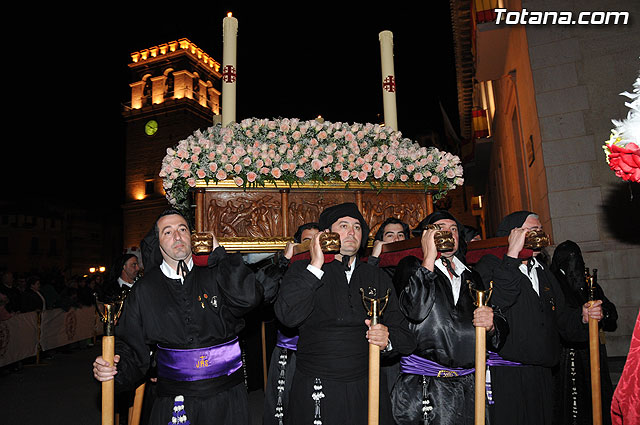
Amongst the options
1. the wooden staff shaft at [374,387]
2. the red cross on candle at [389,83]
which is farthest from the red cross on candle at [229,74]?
the wooden staff shaft at [374,387]

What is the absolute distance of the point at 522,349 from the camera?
336 centimetres

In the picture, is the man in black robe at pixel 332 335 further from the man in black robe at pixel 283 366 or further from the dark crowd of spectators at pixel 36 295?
the dark crowd of spectators at pixel 36 295

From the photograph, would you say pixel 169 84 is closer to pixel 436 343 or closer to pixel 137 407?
pixel 137 407

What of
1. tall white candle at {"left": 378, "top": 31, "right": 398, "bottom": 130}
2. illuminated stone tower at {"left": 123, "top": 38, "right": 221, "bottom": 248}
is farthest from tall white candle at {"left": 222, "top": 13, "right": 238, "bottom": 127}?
illuminated stone tower at {"left": 123, "top": 38, "right": 221, "bottom": 248}

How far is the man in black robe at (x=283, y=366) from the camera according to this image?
3922 millimetres

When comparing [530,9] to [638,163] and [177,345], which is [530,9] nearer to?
[638,163]

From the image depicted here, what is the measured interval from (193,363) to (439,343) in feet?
5.54

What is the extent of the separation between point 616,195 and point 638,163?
218 inches

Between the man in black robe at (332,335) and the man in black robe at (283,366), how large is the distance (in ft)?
2.28

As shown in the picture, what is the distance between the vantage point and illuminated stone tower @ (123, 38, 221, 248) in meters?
36.9

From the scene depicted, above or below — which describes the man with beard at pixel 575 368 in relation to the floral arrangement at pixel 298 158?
below

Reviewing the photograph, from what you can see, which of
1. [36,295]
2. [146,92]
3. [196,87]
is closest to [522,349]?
[36,295]

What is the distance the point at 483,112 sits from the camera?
15.2 meters

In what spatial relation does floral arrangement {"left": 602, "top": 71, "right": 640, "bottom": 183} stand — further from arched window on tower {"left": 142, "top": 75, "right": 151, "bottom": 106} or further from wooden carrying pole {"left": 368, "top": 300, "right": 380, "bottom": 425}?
arched window on tower {"left": 142, "top": 75, "right": 151, "bottom": 106}
